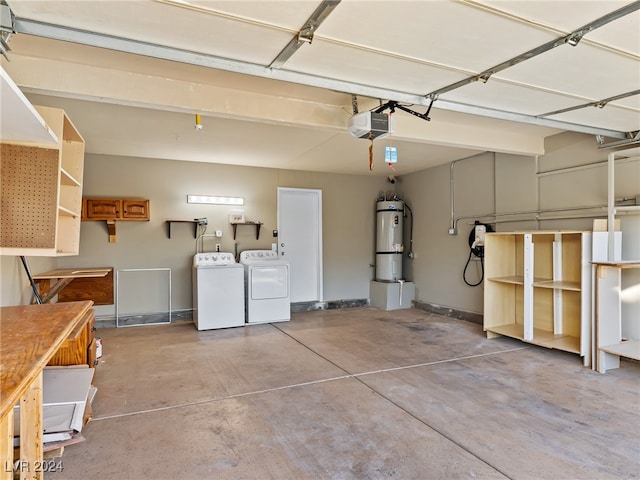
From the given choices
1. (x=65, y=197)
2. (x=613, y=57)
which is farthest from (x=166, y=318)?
(x=613, y=57)

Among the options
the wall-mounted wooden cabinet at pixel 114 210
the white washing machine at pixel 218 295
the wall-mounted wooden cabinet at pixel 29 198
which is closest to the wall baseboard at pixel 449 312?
the white washing machine at pixel 218 295

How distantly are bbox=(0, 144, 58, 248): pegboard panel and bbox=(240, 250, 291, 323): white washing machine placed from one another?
3.42 metres

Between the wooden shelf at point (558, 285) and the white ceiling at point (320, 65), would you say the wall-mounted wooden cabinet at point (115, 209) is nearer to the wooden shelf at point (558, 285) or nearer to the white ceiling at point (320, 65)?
the white ceiling at point (320, 65)

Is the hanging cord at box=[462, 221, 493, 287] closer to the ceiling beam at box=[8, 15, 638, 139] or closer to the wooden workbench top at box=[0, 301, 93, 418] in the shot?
the ceiling beam at box=[8, 15, 638, 139]

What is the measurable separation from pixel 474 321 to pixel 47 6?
548cm

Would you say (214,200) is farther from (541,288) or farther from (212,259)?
(541,288)

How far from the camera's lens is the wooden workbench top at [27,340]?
3.45 feet

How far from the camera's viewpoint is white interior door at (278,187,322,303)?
6.32m

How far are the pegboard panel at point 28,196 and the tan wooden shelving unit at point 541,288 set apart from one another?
4.12 meters

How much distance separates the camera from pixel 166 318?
18.1 feet

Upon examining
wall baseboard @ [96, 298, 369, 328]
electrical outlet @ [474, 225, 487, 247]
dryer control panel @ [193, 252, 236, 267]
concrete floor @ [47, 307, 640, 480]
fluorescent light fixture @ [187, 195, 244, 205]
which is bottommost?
concrete floor @ [47, 307, 640, 480]

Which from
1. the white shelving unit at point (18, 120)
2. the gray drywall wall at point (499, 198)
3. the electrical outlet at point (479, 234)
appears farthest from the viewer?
the electrical outlet at point (479, 234)

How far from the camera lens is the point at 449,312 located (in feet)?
19.1

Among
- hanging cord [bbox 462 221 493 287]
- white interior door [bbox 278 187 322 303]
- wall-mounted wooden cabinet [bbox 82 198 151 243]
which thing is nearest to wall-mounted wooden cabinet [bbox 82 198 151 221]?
wall-mounted wooden cabinet [bbox 82 198 151 243]
